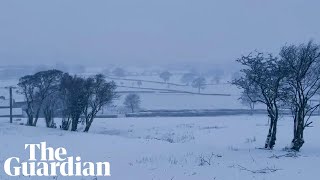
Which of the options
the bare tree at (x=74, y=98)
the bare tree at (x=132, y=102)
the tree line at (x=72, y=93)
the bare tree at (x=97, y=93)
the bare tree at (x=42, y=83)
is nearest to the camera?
the bare tree at (x=74, y=98)

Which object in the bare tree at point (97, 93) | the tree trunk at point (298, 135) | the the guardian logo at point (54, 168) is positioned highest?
the bare tree at point (97, 93)

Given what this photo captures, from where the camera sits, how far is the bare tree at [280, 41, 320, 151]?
73.3 ft

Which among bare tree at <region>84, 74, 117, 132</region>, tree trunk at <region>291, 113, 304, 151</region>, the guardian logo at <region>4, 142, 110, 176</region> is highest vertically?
bare tree at <region>84, 74, 117, 132</region>

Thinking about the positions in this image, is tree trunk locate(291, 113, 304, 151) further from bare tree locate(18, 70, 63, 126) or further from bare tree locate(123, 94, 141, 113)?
bare tree locate(123, 94, 141, 113)

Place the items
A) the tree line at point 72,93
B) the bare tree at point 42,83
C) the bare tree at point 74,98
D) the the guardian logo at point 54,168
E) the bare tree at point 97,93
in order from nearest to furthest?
1. the the guardian logo at point 54,168
2. the bare tree at point 74,98
3. the tree line at point 72,93
4. the bare tree at point 97,93
5. the bare tree at point 42,83

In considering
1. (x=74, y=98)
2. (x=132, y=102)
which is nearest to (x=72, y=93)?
(x=74, y=98)

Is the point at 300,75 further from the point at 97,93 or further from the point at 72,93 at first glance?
the point at 72,93

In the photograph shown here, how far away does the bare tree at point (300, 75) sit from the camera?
22.3 metres

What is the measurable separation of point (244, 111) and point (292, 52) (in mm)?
77130

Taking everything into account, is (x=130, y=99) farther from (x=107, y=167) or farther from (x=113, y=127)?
(x=107, y=167)

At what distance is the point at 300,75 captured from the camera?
74.1 feet

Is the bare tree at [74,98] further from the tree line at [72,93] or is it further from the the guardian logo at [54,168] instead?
the the guardian logo at [54,168]

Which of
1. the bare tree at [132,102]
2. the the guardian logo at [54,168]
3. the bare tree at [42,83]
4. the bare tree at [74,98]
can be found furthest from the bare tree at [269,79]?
the bare tree at [132,102]

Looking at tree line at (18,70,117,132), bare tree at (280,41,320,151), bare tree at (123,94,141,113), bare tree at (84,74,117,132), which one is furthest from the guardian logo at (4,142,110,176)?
bare tree at (123,94,141,113)
